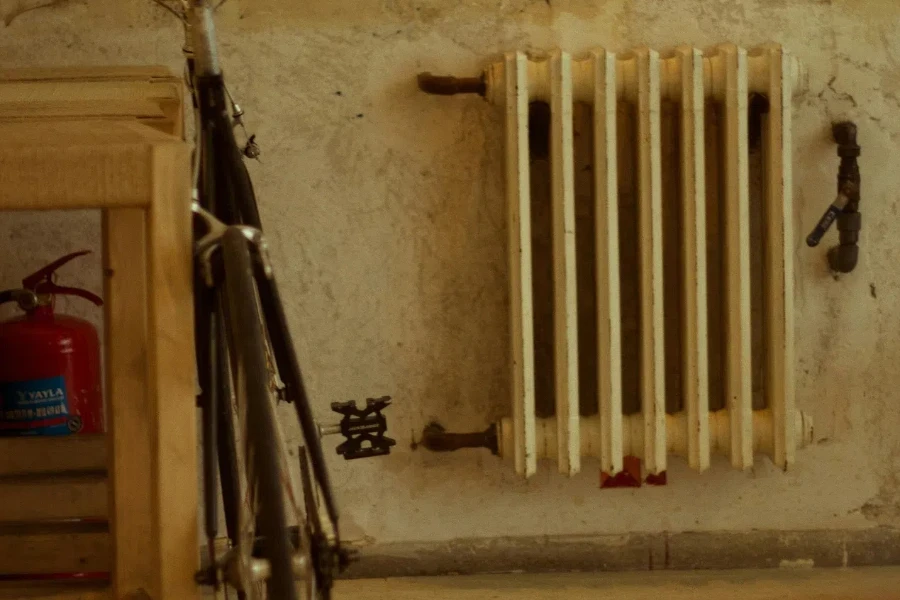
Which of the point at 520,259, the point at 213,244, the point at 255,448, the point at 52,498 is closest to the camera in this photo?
the point at 255,448

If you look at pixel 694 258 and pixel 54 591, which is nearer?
pixel 54 591

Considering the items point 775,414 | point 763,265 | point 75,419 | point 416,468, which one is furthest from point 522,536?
point 75,419

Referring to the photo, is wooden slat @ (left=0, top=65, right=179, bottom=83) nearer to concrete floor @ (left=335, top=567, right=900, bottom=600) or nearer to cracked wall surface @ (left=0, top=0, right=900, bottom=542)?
cracked wall surface @ (left=0, top=0, right=900, bottom=542)

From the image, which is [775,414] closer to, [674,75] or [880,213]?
[880,213]

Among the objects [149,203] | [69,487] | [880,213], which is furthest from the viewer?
[880,213]

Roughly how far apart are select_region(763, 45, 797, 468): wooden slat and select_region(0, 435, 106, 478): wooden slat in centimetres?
116

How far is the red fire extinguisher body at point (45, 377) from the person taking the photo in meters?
1.69

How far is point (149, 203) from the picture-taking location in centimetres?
91

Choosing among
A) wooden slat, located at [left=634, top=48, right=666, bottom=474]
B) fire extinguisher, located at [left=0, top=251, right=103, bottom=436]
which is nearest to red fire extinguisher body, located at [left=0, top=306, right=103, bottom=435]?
fire extinguisher, located at [left=0, top=251, right=103, bottom=436]

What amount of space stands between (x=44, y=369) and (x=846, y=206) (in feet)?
4.71

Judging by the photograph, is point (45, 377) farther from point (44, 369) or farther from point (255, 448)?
point (255, 448)

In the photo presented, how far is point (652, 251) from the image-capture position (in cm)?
192

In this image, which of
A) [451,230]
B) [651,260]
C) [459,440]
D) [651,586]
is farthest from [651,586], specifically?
[451,230]

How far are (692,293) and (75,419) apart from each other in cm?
106
